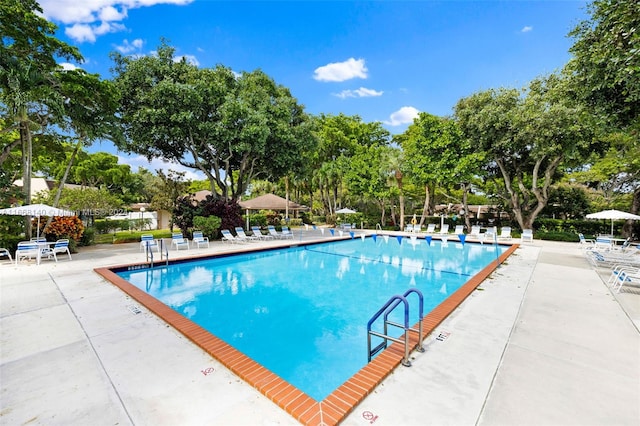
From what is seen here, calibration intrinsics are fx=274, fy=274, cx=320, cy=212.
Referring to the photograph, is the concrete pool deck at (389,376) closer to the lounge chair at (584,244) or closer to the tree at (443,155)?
the lounge chair at (584,244)

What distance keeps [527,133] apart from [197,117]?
63.3 feet

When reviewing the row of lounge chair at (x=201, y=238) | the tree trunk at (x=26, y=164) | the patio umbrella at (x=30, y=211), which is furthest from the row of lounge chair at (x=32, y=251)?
the row of lounge chair at (x=201, y=238)

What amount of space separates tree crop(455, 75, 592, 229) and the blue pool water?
8.31 m

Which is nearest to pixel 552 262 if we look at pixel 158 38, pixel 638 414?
pixel 638 414

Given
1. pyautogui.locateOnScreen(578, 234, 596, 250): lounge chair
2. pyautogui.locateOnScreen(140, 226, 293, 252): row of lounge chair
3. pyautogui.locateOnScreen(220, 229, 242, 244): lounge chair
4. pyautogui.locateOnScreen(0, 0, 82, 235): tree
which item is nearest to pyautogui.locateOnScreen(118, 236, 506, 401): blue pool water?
pyautogui.locateOnScreen(140, 226, 293, 252): row of lounge chair

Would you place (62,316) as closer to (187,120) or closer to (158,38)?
(187,120)

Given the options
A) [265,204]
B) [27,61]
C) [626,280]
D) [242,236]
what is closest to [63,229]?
[27,61]

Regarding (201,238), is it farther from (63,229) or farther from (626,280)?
(626,280)

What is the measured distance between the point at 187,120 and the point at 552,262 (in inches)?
691

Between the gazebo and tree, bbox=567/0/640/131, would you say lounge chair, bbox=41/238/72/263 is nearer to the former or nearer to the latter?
the gazebo

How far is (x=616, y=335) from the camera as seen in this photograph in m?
4.14

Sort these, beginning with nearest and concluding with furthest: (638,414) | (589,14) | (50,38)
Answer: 1. (638,414)
2. (589,14)
3. (50,38)

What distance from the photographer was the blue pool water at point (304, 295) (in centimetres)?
448

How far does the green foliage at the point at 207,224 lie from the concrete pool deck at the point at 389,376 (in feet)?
34.6
